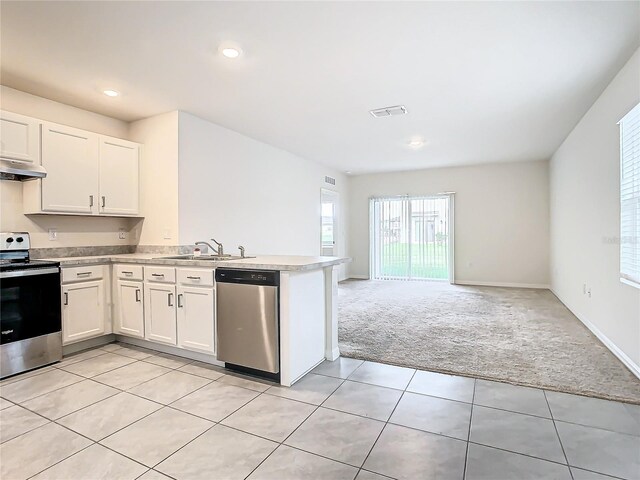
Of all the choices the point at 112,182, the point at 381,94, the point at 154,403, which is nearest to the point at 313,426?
the point at 154,403

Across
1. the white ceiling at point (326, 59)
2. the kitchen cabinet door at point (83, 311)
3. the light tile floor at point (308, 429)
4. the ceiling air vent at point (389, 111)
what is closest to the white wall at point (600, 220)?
the white ceiling at point (326, 59)

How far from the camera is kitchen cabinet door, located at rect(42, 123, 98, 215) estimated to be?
3.29 m

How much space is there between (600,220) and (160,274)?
4.39 m

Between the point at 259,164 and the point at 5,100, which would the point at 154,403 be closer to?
the point at 5,100

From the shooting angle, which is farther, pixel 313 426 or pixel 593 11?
pixel 593 11

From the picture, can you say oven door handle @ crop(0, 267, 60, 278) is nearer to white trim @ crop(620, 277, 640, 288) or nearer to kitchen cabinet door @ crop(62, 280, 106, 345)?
kitchen cabinet door @ crop(62, 280, 106, 345)

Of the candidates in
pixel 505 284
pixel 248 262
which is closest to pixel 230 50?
pixel 248 262

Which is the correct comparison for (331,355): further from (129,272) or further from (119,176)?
(119,176)

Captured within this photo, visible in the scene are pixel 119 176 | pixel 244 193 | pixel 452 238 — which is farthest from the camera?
pixel 452 238

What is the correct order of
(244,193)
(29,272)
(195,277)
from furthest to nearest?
(244,193) < (195,277) < (29,272)

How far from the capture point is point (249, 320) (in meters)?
2.72

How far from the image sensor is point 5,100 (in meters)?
3.22

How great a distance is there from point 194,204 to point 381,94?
2400 mm

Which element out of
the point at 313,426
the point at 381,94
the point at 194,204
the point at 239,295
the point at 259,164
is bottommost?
the point at 313,426
